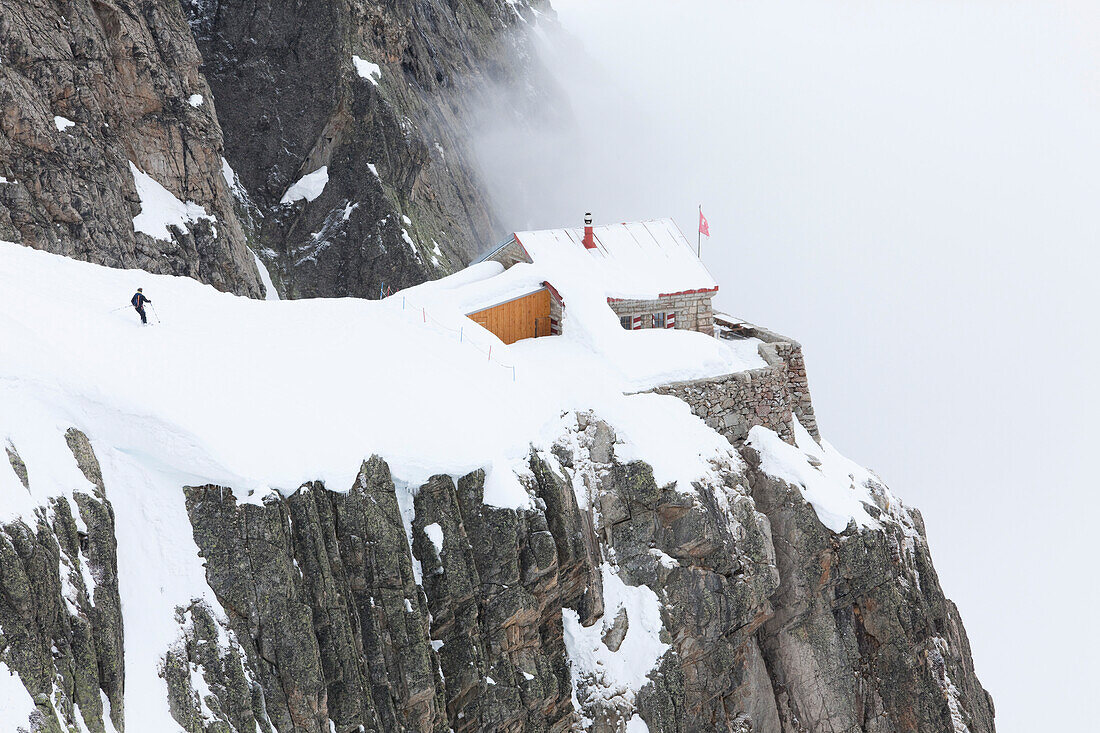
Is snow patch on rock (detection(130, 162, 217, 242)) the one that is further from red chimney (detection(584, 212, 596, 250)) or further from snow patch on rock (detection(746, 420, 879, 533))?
snow patch on rock (detection(746, 420, 879, 533))

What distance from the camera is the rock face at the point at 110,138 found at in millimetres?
38188

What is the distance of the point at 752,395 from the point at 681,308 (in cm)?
467

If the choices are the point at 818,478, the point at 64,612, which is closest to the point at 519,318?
the point at 818,478

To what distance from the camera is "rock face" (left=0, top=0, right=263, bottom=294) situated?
38.2 meters

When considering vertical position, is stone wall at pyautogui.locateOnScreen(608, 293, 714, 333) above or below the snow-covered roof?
below

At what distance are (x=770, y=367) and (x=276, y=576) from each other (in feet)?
62.3

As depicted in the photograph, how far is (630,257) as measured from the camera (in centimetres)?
3500

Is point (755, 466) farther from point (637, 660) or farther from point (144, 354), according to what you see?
point (144, 354)

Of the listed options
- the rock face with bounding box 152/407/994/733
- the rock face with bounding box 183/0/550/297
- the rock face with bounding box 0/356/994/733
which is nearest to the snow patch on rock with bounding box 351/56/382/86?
the rock face with bounding box 183/0/550/297

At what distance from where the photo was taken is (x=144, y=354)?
21.0 metres

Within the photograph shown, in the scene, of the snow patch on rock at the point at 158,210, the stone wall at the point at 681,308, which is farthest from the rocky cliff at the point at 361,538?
the stone wall at the point at 681,308

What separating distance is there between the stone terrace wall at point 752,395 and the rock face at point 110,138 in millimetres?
26087

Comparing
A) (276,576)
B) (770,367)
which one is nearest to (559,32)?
(770,367)

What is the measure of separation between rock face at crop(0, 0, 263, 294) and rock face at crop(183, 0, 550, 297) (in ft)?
14.7
